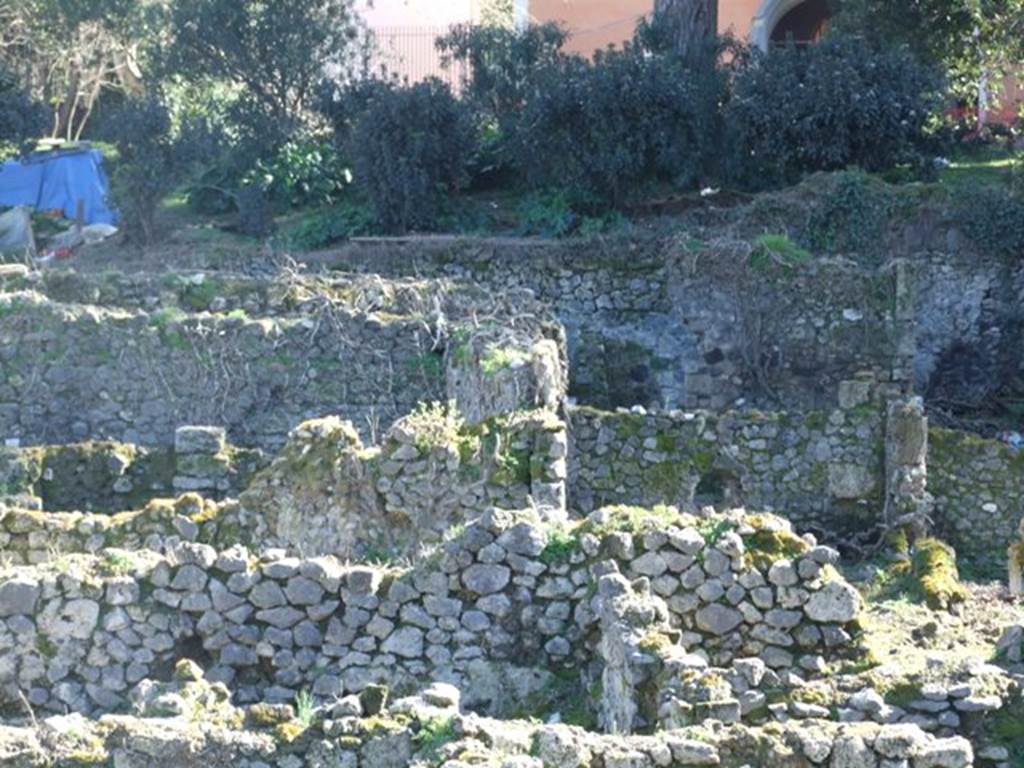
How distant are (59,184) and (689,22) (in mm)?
6914

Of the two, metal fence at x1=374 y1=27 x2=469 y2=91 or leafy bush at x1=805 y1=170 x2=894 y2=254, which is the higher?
metal fence at x1=374 y1=27 x2=469 y2=91

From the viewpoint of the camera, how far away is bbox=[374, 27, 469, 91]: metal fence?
37.8m

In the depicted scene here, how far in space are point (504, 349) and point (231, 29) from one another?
491 inches

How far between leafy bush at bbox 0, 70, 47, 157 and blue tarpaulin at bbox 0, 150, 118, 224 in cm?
29

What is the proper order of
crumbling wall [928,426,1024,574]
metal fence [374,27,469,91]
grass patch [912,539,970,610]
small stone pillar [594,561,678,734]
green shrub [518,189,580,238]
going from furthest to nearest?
metal fence [374,27,469,91]
green shrub [518,189,580,238]
crumbling wall [928,426,1024,574]
grass patch [912,539,970,610]
small stone pillar [594,561,678,734]

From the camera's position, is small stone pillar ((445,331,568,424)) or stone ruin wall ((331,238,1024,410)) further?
stone ruin wall ((331,238,1024,410))

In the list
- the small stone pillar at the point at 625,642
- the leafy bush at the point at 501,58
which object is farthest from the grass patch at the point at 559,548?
the leafy bush at the point at 501,58

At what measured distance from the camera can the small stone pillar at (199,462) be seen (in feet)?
61.9

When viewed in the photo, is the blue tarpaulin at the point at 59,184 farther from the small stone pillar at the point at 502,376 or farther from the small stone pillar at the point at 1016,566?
the small stone pillar at the point at 1016,566

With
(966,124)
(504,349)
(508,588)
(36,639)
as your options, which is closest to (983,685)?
(508,588)

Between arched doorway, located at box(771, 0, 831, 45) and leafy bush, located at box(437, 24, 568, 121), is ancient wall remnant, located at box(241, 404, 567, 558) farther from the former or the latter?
arched doorway, located at box(771, 0, 831, 45)

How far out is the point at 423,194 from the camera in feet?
96.0

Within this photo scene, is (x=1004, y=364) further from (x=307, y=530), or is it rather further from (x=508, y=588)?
(x=508, y=588)

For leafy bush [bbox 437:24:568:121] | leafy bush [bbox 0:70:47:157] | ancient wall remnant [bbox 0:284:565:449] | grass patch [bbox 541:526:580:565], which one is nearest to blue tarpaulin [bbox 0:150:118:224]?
leafy bush [bbox 0:70:47:157]
